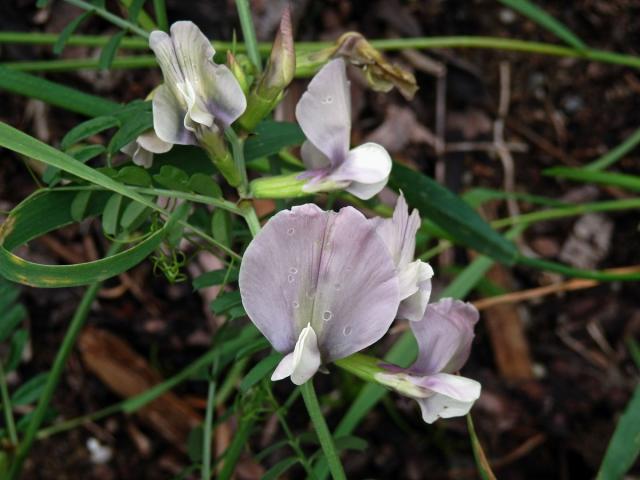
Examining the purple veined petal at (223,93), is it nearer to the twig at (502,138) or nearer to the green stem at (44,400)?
the green stem at (44,400)

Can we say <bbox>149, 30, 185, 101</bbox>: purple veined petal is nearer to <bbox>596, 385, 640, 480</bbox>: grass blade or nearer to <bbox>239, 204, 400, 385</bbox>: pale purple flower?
<bbox>239, 204, 400, 385</bbox>: pale purple flower

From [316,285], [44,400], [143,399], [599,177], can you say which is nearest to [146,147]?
[316,285]

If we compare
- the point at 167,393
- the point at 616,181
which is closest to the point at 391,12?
the point at 616,181

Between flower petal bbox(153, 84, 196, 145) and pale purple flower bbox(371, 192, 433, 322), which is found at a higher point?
flower petal bbox(153, 84, 196, 145)

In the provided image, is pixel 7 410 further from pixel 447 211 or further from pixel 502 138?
pixel 502 138

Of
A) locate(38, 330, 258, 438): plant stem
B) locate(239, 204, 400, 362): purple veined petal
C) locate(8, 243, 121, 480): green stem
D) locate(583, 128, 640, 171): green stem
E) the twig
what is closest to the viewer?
locate(239, 204, 400, 362): purple veined petal

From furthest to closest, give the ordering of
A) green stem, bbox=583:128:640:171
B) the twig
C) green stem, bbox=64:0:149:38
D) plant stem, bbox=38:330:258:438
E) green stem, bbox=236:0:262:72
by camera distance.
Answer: the twig < green stem, bbox=583:128:640:171 < plant stem, bbox=38:330:258:438 < green stem, bbox=64:0:149:38 < green stem, bbox=236:0:262:72

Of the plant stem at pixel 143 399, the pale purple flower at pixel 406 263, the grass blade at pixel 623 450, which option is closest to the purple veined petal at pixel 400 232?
the pale purple flower at pixel 406 263

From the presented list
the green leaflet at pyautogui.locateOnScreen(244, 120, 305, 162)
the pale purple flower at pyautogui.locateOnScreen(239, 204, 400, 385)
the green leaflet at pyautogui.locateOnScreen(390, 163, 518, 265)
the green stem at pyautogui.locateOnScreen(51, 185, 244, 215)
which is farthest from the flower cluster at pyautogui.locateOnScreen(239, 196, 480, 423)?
the green leaflet at pyautogui.locateOnScreen(390, 163, 518, 265)
